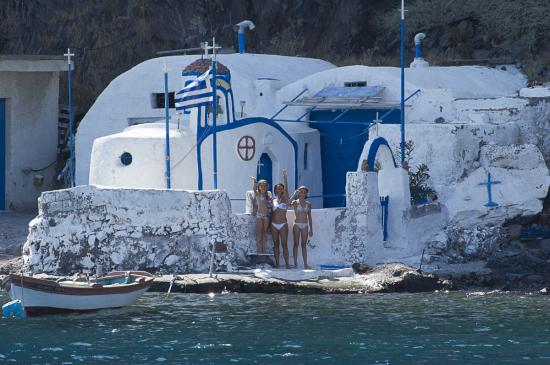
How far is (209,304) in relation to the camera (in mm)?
21688

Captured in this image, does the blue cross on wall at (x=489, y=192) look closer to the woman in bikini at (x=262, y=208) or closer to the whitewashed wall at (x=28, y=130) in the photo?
the woman in bikini at (x=262, y=208)

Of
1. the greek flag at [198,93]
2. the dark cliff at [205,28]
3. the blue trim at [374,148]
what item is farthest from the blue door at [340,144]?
the dark cliff at [205,28]

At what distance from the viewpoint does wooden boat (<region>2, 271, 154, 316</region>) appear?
20.7 metres

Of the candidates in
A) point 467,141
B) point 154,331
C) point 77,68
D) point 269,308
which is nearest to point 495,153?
point 467,141

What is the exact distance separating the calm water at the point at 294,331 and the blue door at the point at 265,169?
17.0 ft

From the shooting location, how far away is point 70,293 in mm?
20859

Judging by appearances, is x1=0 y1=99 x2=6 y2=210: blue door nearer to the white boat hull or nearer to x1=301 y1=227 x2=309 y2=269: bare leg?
x1=301 y1=227 x2=309 y2=269: bare leg

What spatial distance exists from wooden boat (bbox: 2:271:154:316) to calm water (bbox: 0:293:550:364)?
0.52ft

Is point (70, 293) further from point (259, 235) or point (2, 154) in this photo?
point (2, 154)

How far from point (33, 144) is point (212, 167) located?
20.2 ft

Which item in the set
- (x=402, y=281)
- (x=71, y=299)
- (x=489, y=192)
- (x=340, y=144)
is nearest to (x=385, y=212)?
(x=489, y=192)

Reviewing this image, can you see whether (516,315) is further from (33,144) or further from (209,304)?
(33,144)

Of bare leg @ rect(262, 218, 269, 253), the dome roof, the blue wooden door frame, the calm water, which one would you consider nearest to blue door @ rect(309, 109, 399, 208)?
the dome roof

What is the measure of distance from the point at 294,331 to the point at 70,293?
12.0 feet
